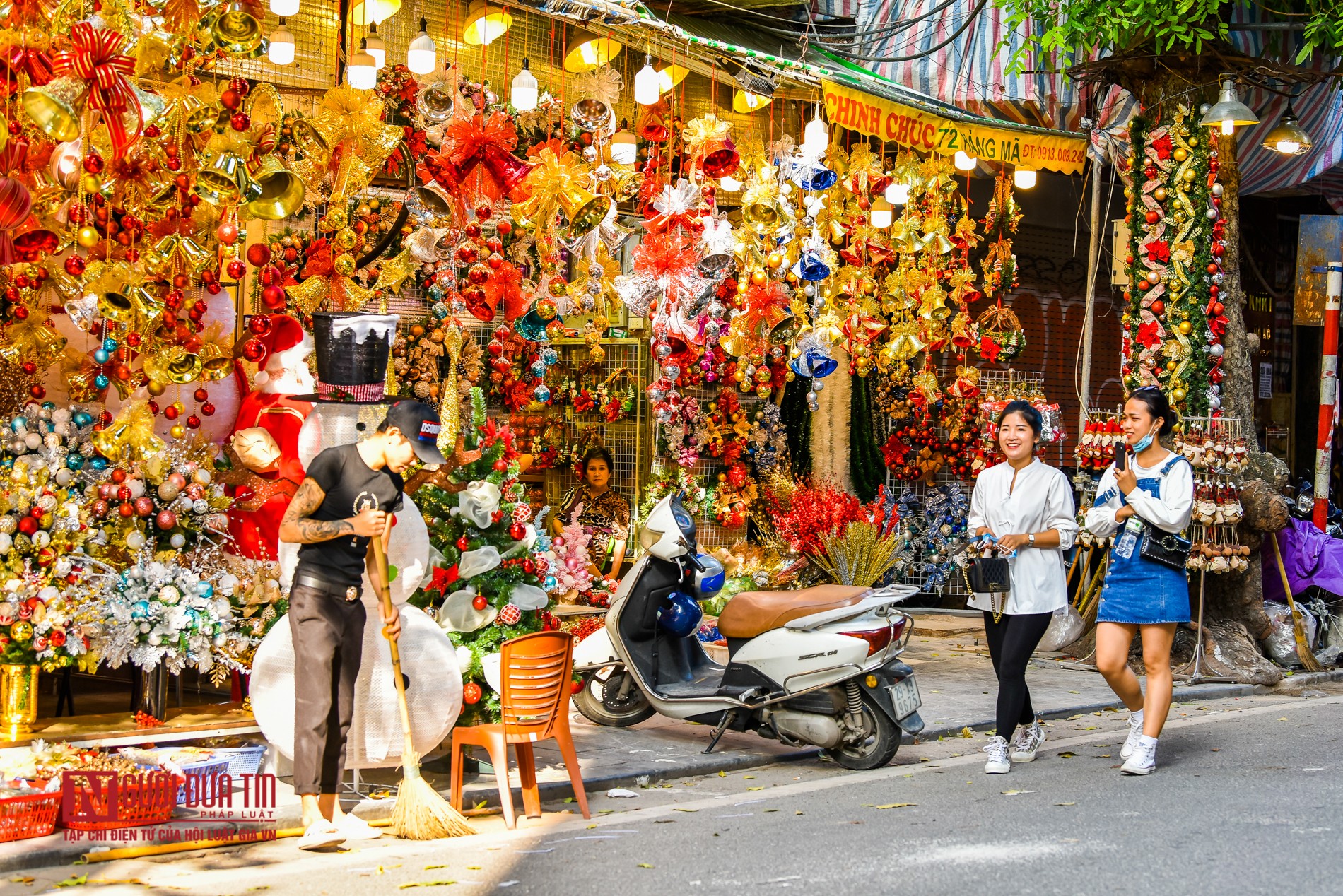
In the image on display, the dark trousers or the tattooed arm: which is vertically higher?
the tattooed arm

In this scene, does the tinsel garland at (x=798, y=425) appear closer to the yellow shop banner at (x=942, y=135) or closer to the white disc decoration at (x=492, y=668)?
the yellow shop banner at (x=942, y=135)

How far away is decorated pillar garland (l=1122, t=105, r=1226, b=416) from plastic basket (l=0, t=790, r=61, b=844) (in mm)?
8616

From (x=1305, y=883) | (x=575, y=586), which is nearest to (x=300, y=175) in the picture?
(x=575, y=586)

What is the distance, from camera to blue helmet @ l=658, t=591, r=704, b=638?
802 cm

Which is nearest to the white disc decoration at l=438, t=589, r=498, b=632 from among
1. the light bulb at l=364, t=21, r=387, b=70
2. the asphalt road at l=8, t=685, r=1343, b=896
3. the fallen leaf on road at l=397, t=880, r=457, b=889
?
the asphalt road at l=8, t=685, r=1343, b=896

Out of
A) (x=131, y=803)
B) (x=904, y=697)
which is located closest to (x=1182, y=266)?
(x=904, y=697)

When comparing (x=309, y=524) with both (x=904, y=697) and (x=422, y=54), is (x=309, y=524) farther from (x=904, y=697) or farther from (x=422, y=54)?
(x=422, y=54)

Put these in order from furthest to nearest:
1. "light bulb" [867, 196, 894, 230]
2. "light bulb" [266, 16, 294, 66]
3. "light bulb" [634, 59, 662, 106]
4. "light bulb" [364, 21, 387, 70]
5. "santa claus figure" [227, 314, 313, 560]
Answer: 1. "light bulb" [867, 196, 894, 230]
2. "light bulb" [364, 21, 387, 70]
3. "light bulb" [634, 59, 662, 106]
4. "light bulb" [266, 16, 294, 66]
5. "santa claus figure" [227, 314, 313, 560]

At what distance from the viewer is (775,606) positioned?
7.72 metres

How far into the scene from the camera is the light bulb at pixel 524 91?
29.0ft

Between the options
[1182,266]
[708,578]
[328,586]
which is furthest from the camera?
[1182,266]

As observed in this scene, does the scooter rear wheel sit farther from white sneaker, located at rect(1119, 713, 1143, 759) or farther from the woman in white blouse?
white sneaker, located at rect(1119, 713, 1143, 759)

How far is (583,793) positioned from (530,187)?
417 cm

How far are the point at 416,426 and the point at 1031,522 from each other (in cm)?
336
